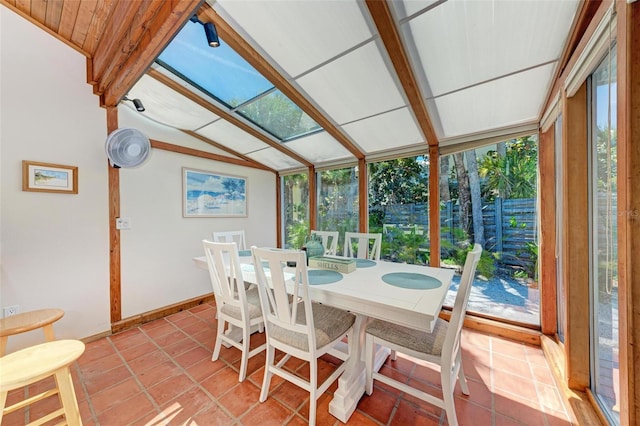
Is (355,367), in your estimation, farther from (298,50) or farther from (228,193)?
(228,193)

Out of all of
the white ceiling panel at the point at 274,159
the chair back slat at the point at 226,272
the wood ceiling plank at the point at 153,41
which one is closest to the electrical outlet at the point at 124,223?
the wood ceiling plank at the point at 153,41

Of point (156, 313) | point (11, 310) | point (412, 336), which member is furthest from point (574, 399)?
point (11, 310)

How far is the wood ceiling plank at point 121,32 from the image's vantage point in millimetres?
1401

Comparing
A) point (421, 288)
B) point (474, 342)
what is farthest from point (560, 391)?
point (421, 288)

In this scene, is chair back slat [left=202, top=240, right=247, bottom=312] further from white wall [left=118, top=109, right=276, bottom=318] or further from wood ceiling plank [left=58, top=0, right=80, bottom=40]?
wood ceiling plank [left=58, top=0, right=80, bottom=40]

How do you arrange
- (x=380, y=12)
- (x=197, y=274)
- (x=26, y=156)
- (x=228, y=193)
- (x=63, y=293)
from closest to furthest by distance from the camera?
(x=380, y=12) → (x=26, y=156) → (x=63, y=293) → (x=197, y=274) → (x=228, y=193)

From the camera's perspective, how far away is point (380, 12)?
4.01 ft

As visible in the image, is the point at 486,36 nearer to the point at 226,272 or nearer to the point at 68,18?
the point at 226,272

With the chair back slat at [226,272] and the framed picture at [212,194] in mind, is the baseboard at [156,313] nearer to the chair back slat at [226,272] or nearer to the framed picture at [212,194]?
the framed picture at [212,194]

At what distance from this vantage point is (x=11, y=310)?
6.35 feet

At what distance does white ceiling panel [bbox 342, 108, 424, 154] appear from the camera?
2.29 meters

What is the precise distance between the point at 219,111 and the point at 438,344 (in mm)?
2766

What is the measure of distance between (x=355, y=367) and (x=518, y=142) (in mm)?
2539

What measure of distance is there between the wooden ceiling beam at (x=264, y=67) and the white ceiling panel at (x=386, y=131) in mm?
235
